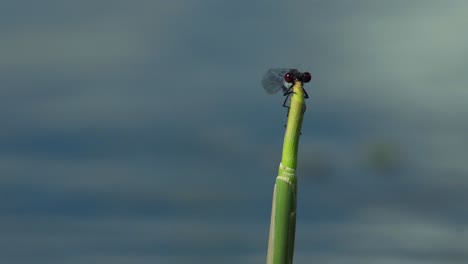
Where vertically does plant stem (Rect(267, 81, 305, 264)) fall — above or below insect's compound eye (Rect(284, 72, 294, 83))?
below

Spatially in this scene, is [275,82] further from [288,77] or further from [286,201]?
[286,201]

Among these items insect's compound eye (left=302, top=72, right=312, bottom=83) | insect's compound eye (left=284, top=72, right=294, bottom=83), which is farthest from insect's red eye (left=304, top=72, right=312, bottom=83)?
insect's compound eye (left=284, top=72, right=294, bottom=83)

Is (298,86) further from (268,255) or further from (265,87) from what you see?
(268,255)

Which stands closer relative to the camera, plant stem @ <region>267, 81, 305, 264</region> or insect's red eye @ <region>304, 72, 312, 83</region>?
plant stem @ <region>267, 81, 305, 264</region>

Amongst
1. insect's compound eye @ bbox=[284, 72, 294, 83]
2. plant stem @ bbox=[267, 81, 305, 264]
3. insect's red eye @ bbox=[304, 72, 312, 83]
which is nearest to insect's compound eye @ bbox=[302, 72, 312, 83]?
insect's red eye @ bbox=[304, 72, 312, 83]

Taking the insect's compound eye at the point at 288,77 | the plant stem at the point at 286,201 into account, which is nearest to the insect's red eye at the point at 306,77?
the insect's compound eye at the point at 288,77

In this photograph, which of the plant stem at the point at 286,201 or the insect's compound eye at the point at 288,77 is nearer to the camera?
the plant stem at the point at 286,201

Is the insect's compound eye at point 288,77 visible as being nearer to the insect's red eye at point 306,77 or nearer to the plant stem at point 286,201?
the insect's red eye at point 306,77

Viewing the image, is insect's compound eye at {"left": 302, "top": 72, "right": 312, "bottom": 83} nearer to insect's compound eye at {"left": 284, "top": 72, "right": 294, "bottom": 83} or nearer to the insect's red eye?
the insect's red eye
